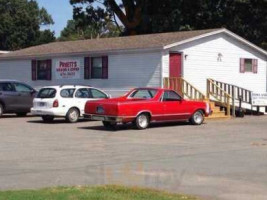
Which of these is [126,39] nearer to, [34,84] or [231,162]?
[34,84]

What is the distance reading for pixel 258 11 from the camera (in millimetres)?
43375

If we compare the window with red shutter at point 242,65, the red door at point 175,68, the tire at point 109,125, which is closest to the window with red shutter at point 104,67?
the red door at point 175,68

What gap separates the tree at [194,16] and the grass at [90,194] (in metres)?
34.6

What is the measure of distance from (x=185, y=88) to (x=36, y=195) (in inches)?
830

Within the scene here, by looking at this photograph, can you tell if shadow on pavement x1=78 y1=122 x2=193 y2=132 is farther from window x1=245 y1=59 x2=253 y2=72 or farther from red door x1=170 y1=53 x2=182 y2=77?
window x1=245 y1=59 x2=253 y2=72

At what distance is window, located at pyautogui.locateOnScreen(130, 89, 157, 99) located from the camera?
22.1 metres

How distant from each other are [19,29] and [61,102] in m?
49.0

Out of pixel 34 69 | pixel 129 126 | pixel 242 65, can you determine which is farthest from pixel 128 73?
pixel 129 126

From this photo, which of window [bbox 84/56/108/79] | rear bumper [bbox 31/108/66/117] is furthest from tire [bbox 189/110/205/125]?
window [bbox 84/56/108/79]

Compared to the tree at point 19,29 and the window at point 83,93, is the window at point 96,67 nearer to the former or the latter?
the window at point 83,93

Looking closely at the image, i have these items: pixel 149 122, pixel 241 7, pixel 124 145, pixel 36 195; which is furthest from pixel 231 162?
pixel 241 7

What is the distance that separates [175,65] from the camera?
29.1 meters

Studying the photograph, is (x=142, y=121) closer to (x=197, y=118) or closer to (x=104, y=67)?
(x=197, y=118)

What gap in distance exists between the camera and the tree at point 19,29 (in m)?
70.2
